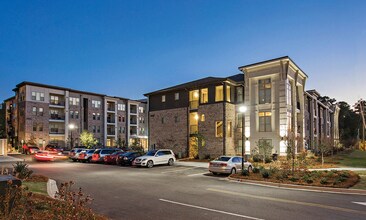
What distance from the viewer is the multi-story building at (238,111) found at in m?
30.9

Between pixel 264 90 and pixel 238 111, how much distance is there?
14.3ft

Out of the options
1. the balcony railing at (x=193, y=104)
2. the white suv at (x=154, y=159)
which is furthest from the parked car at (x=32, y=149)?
the white suv at (x=154, y=159)

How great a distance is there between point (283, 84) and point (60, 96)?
1963 inches

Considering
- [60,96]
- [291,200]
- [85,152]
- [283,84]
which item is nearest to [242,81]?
[283,84]

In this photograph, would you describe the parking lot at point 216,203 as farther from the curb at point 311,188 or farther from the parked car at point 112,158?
the parked car at point 112,158

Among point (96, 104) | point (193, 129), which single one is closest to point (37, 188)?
point (193, 129)

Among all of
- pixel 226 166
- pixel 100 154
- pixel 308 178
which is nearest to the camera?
pixel 308 178

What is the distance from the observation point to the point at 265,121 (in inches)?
1261

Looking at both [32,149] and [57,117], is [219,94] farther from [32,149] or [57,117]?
[57,117]

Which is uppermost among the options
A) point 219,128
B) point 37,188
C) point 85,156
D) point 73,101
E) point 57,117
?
point 73,101

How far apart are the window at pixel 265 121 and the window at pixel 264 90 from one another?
1.48 metres

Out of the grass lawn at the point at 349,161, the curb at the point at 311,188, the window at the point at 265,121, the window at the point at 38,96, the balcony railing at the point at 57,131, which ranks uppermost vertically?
the window at the point at 38,96

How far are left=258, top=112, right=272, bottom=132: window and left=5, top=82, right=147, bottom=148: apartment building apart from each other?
102 feet

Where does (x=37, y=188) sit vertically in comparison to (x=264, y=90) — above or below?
below
